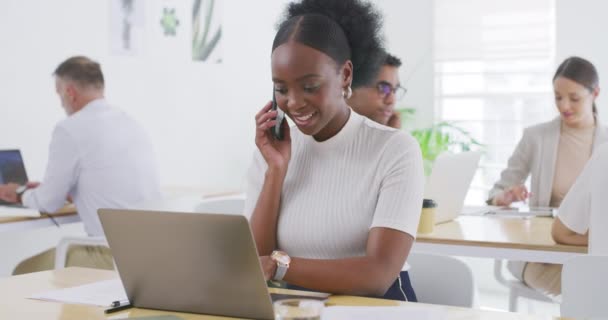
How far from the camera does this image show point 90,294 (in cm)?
179

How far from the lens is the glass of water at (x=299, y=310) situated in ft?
4.57

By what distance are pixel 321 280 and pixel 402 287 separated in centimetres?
30

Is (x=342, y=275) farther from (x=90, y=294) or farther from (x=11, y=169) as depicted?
(x=11, y=169)

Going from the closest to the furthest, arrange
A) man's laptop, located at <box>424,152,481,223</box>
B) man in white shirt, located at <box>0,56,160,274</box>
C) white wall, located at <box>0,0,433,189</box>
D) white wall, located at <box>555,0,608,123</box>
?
man's laptop, located at <box>424,152,481,223</box>, man in white shirt, located at <box>0,56,160,274</box>, white wall, located at <box>0,0,433,189</box>, white wall, located at <box>555,0,608,123</box>

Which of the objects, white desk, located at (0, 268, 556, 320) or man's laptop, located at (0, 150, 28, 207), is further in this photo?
man's laptop, located at (0, 150, 28, 207)

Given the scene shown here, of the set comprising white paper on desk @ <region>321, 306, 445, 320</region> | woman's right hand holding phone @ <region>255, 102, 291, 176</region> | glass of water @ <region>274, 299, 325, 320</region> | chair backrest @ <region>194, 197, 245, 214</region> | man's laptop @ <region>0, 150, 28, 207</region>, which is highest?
woman's right hand holding phone @ <region>255, 102, 291, 176</region>

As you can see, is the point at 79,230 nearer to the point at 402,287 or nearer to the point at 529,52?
the point at 402,287

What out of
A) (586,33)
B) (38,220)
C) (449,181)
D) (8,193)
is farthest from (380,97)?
(586,33)

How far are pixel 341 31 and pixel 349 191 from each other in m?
0.42

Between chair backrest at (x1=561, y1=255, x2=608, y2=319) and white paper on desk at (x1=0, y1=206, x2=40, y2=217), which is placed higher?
chair backrest at (x1=561, y1=255, x2=608, y2=319)

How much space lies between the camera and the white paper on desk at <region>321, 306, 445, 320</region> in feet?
4.97

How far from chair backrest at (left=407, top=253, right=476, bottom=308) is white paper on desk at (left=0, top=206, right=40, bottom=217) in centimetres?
195

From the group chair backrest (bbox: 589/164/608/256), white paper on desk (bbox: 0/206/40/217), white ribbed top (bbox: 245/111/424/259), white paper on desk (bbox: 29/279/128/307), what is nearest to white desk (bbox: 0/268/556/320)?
white paper on desk (bbox: 29/279/128/307)

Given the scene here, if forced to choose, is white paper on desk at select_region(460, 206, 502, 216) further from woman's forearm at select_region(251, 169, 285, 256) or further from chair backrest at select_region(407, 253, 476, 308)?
woman's forearm at select_region(251, 169, 285, 256)
